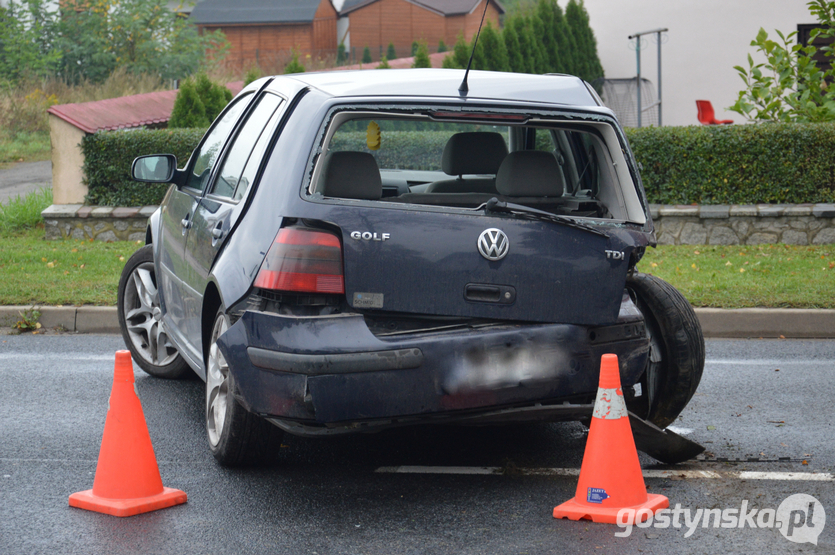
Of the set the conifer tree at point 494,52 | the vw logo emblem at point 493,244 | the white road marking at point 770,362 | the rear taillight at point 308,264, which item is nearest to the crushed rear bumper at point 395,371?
the rear taillight at point 308,264

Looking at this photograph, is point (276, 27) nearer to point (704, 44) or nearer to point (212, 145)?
point (704, 44)

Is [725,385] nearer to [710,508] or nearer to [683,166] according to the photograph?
[710,508]

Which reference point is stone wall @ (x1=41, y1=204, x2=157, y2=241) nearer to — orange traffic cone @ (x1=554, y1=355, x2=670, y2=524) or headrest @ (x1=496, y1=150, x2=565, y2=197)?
headrest @ (x1=496, y1=150, x2=565, y2=197)

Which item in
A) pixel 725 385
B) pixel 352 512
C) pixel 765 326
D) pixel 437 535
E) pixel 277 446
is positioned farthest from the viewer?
pixel 765 326

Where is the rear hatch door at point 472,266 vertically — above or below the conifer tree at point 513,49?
below

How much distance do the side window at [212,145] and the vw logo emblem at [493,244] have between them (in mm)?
1883

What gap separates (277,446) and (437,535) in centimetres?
104

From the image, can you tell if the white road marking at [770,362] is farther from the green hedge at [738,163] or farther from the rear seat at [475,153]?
the green hedge at [738,163]

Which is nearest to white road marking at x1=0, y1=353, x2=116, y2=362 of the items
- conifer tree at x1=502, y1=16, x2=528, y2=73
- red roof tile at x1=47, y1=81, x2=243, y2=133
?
red roof tile at x1=47, y1=81, x2=243, y2=133

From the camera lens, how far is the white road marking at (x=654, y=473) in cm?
434

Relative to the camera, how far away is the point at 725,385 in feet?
20.4

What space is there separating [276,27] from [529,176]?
61916 mm

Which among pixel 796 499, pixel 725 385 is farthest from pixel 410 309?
pixel 725 385

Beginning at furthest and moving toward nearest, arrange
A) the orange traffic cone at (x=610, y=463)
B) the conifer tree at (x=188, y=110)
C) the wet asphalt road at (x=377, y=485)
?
the conifer tree at (x=188, y=110) < the orange traffic cone at (x=610, y=463) < the wet asphalt road at (x=377, y=485)
